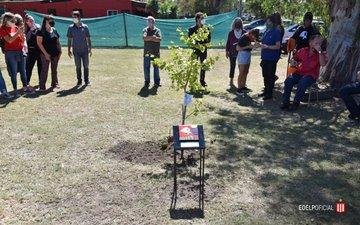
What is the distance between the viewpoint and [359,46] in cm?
999

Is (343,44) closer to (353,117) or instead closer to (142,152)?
(353,117)

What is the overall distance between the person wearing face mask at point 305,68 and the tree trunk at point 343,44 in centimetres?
177

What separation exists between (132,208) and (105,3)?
30.7m

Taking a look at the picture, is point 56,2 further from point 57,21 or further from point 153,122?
point 153,122

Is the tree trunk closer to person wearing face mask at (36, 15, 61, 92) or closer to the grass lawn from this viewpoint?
the grass lawn

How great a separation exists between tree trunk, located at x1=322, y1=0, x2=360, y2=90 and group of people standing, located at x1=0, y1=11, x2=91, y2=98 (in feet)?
19.4

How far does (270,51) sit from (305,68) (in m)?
1.01

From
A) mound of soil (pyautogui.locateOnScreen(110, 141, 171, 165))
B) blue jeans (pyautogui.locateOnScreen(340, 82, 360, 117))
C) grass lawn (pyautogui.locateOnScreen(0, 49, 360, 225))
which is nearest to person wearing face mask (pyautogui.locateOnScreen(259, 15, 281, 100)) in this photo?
grass lawn (pyautogui.locateOnScreen(0, 49, 360, 225))

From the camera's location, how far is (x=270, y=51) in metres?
9.46

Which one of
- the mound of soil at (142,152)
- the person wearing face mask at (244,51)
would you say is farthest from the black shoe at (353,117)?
the mound of soil at (142,152)

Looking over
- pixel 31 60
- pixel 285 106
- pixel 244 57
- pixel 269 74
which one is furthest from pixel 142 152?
pixel 31 60

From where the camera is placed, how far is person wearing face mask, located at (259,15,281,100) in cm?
931

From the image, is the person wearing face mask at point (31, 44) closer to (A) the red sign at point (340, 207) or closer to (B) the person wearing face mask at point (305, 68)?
(B) the person wearing face mask at point (305, 68)

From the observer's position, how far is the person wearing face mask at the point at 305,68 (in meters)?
8.55
